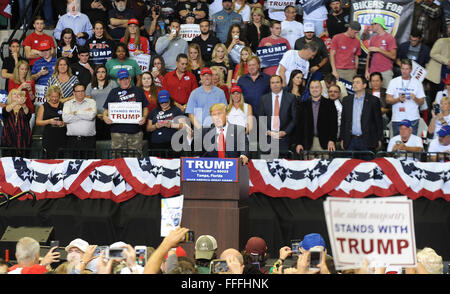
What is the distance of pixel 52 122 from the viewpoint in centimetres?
1520

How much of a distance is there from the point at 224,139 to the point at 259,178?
1.31 meters

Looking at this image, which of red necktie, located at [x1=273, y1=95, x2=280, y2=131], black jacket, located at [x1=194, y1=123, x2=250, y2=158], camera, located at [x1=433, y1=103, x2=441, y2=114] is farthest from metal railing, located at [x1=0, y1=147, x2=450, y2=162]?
camera, located at [x1=433, y1=103, x2=441, y2=114]

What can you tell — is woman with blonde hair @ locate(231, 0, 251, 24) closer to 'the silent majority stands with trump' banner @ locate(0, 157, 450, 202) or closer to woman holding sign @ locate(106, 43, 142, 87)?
woman holding sign @ locate(106, 43, 142, 87)

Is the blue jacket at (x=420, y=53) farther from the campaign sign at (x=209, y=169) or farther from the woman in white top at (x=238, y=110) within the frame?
the campaign sign at (x=209, y=169)

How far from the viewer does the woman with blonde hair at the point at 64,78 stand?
16.3 meters

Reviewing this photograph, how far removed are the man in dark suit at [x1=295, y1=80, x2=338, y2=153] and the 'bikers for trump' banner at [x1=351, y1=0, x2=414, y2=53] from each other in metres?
4.27

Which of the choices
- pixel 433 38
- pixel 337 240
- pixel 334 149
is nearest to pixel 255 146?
pixel 334 149

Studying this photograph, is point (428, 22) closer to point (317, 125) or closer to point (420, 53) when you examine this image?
point (420, 53)

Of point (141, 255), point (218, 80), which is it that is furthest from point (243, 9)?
point (141, 255)

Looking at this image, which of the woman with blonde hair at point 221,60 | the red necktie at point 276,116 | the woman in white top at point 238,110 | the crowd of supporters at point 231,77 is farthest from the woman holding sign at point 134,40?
the red necktie at point 276,116

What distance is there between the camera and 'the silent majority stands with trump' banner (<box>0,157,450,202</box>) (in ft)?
44.4

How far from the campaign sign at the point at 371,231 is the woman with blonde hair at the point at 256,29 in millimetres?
12543

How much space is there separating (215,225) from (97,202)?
3.07m

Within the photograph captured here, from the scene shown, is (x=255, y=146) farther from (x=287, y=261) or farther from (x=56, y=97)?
(x=287, y=261)
